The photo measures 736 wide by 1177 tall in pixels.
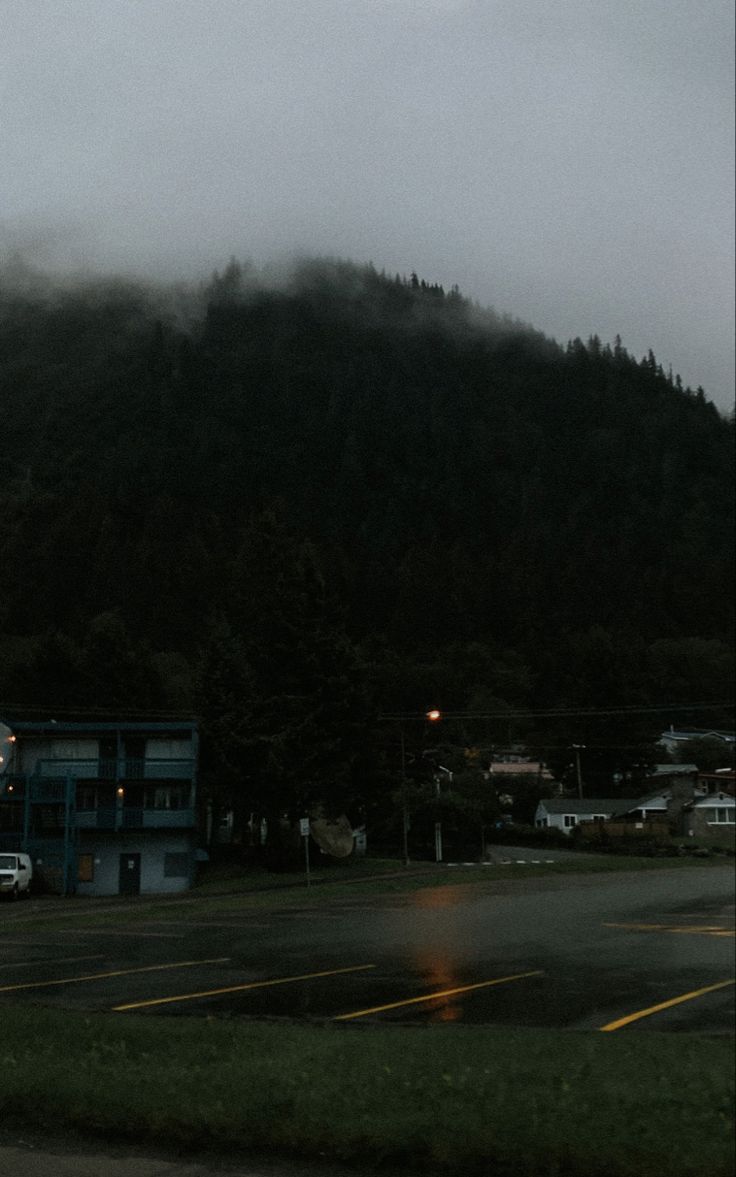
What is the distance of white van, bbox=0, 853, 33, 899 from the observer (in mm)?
39562

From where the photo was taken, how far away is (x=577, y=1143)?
552 centimetres

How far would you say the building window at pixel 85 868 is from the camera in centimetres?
4962

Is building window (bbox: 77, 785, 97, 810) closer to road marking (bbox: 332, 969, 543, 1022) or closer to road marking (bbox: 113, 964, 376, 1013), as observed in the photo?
road marking (bbox: 113, 964, 376, 1013)

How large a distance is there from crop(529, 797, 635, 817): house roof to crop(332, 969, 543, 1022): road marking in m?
67.8

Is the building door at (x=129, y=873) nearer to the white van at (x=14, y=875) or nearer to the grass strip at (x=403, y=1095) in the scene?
the white van at (x=14, y=875)

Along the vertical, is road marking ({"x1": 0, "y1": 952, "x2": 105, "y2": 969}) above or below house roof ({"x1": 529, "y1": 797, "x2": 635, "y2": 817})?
above

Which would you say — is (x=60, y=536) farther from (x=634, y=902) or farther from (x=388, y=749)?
(x=388, y=749)

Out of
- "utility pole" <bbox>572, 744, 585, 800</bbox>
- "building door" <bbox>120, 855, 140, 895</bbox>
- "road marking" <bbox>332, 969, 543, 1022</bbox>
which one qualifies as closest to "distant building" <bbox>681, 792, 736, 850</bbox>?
"utility pole" <bbox>572, 744, 585, 800</bbox>

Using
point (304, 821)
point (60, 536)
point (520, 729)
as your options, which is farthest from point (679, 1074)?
point (520, 729)

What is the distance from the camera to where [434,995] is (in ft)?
42.0

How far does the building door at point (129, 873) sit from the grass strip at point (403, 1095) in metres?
42.0

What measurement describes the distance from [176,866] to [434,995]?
128ft

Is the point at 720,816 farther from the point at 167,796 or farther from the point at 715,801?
the point at 167,796

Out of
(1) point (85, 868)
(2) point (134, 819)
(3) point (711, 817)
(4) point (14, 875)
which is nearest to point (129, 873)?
(1) point (85, 868)
